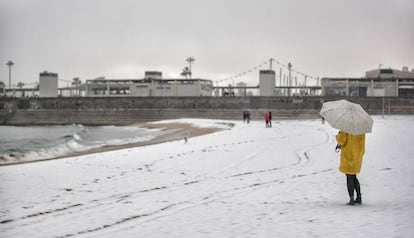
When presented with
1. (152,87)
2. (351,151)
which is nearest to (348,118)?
(351,151)

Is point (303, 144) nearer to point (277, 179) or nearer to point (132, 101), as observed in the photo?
point (277, 179)

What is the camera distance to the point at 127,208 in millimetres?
8602

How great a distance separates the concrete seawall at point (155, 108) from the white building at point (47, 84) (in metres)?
18.1

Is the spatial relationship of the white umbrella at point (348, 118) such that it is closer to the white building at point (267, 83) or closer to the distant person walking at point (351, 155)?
the distant person walking at point (351, 155)

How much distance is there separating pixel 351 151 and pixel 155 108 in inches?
2899

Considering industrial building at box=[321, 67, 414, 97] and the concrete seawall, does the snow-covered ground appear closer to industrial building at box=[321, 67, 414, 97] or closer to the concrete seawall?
the concrete seawall

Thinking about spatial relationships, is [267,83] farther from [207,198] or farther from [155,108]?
[207,198]

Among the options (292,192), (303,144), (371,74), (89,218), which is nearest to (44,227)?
(89,218)

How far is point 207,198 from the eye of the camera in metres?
9.48

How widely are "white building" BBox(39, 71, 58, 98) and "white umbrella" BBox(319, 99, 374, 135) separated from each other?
107m

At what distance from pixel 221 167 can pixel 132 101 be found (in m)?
69.5

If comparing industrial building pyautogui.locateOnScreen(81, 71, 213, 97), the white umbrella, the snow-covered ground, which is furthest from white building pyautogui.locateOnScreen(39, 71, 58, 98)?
the white umbrella

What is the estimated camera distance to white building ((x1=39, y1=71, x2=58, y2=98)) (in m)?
108

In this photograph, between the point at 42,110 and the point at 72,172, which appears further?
the point at 42,110
